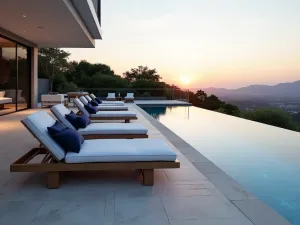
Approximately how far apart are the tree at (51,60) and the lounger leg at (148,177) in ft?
61.2

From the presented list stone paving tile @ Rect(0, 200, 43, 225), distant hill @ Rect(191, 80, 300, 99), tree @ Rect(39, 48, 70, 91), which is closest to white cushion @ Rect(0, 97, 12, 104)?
stone paving tile @ Rect(0, 200, 43, 225)

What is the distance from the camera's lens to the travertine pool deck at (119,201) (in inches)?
96.6

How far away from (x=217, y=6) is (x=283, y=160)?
32.8ft

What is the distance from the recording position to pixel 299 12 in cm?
1258

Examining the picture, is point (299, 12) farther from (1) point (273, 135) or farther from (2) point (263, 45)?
(1) point (273, 135)

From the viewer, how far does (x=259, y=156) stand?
5594 mm

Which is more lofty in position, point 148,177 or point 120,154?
point 120,154

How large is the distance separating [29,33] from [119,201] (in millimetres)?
9152

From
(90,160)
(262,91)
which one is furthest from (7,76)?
(262,91)

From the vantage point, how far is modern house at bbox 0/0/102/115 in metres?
7.21

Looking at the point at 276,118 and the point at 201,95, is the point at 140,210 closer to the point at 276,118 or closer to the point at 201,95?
the point at 276,118

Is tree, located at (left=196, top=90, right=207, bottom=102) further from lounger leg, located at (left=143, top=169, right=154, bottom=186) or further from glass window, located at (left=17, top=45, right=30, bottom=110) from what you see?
lounger leg, located at (left=143, top=169, right=154, bottom=186)

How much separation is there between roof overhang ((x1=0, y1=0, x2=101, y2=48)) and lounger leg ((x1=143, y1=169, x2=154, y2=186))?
15.3 ft

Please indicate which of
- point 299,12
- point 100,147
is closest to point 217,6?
point 299,12
